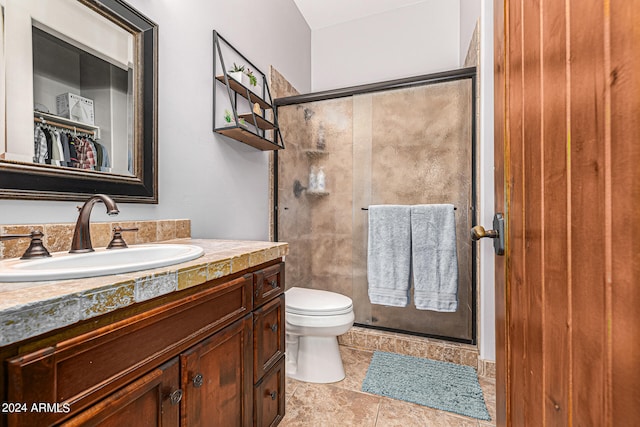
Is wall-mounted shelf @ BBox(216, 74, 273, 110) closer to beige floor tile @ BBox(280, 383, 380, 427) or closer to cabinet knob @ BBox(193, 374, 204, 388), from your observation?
cabinet knob @ BBox(193, 374, 204, 388)

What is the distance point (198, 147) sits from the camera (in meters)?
1.48

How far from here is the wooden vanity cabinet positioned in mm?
464

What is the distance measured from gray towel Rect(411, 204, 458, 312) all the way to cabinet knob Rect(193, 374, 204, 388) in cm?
150

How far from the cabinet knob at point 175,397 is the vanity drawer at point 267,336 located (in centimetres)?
33

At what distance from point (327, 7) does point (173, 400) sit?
2980mm

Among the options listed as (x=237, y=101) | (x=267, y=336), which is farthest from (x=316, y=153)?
(x=267, y=336)

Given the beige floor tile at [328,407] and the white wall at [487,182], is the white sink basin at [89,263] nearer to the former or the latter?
the beige floor tile at [328,407]

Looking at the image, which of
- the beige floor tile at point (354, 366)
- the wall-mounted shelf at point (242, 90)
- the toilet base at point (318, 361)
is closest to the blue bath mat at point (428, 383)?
the beige floor tile at point (354, 366)

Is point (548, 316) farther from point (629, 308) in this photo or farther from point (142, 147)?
point (142, 147)

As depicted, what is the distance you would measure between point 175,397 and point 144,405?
3.2 inches

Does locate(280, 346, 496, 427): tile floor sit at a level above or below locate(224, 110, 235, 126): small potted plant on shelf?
below

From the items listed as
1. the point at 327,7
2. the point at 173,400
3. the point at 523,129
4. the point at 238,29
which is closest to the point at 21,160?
the point at 173,400

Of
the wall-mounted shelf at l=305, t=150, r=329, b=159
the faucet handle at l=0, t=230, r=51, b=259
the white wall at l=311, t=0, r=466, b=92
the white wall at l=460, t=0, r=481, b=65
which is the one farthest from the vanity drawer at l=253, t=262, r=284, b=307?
the white wall at l=311, t=0, r=466, b=92

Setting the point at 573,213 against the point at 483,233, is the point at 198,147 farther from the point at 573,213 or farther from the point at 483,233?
the point at 573,213
